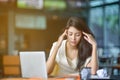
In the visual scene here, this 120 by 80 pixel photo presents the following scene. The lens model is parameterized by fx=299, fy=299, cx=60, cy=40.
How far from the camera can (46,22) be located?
751cm

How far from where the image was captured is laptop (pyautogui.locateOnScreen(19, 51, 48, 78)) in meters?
2.96

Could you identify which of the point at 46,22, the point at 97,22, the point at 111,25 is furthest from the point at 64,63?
the point at 46,22

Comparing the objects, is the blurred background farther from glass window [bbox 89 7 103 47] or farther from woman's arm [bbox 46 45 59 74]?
woman's arm [bbox 46 45 59 74]

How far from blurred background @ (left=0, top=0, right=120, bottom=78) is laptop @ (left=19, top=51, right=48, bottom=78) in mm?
3812

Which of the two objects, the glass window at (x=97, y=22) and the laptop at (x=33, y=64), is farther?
the glass window at (x=97, y=22)

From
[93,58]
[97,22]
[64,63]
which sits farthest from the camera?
[97,22]

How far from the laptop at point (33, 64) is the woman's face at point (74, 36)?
1174 mm

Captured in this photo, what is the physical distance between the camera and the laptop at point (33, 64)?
2957 millimetres

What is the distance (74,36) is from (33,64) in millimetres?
1325

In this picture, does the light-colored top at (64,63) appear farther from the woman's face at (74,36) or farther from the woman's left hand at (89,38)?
the woman's left hand at (89,38)

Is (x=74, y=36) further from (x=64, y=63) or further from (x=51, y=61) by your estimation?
(x=51, y=61)

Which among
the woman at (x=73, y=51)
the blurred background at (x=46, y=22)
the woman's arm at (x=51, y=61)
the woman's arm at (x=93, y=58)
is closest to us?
the woman's arm at (x=93, y=58)

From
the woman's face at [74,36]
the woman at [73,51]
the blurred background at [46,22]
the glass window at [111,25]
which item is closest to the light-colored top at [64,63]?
the woman at [73,51]

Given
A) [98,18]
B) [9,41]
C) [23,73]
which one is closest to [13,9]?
[9,41]
